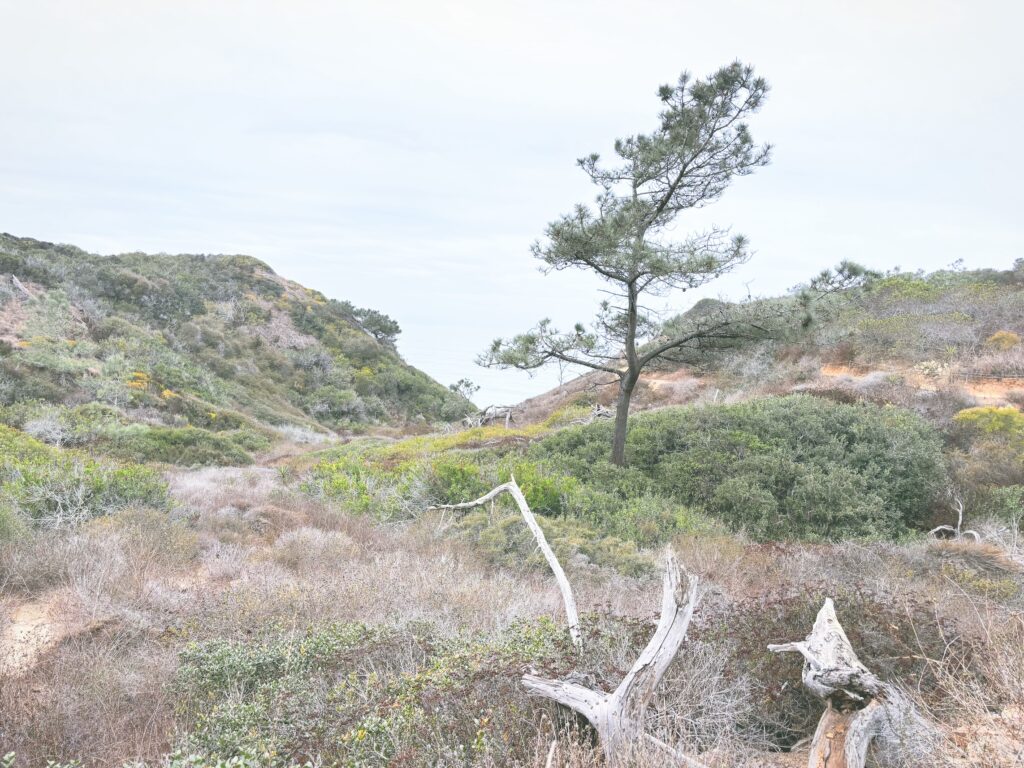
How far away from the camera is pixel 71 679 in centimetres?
339

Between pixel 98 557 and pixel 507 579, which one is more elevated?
pixel 98 557

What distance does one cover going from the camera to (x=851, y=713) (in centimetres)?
266

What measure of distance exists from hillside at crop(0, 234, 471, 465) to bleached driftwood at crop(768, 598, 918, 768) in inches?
622

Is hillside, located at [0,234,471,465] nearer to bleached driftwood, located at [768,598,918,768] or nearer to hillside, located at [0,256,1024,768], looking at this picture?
hillside, located at [0,256,1024,768]

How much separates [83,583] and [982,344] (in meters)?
23.6

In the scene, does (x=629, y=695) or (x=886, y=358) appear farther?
(x=886, y=358)

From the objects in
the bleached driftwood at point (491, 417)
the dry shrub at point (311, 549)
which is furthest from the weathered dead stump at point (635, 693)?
the bleached driftwood at point (491, 417)

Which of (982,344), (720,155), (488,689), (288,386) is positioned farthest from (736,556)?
(288,386)

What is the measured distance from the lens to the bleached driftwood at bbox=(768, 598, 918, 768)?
253 centimetres

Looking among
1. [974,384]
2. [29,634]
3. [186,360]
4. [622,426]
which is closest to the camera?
[29,634]

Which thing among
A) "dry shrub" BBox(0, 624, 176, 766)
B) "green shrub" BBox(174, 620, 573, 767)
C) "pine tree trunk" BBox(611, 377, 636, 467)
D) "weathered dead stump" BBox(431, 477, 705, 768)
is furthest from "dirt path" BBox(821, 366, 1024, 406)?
"dry shrub" BBox(0, 624, 176, 766)

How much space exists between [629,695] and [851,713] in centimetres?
100

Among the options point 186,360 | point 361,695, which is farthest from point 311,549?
point 186,360

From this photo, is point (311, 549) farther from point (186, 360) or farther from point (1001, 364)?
point (186, 360)
